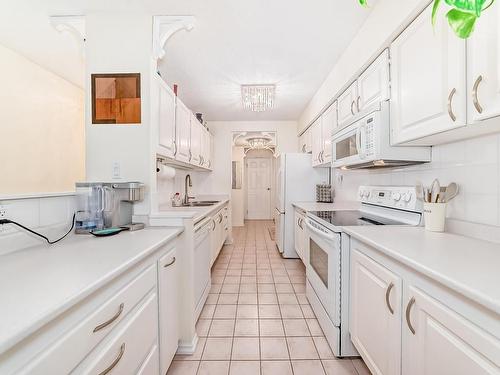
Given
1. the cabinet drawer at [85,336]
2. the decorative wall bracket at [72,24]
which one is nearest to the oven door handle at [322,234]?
the cabinet drawer at [85,336]

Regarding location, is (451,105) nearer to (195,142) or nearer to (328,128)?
(328,128)

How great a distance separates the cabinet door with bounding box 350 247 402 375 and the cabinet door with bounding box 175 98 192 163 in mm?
1787

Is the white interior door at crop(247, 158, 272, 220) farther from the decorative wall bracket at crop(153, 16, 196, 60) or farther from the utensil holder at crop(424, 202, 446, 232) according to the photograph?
the utensil holder at crop(424, 202, 446, 232)

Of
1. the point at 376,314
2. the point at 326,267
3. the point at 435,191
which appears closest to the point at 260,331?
the point at 326,267

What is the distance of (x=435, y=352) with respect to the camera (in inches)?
31.0

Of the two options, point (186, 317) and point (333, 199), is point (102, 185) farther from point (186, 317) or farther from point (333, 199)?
point (333, 199)

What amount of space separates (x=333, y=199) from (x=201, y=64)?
237 cm

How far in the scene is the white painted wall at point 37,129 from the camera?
217 cm

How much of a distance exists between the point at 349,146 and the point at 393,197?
0.52 meters

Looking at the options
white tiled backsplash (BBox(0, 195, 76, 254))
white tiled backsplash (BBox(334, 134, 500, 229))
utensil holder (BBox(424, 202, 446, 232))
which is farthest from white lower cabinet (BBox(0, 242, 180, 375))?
white tiled backsplash (BBox(334, 134, 500, 229))

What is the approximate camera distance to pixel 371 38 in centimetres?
169

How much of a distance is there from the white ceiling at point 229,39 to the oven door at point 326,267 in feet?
5.17

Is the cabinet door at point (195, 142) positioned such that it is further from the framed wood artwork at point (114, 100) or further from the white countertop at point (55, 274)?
the white countertop at point (55, 274)

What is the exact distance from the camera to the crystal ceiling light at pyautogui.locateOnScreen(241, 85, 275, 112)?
2.98m
